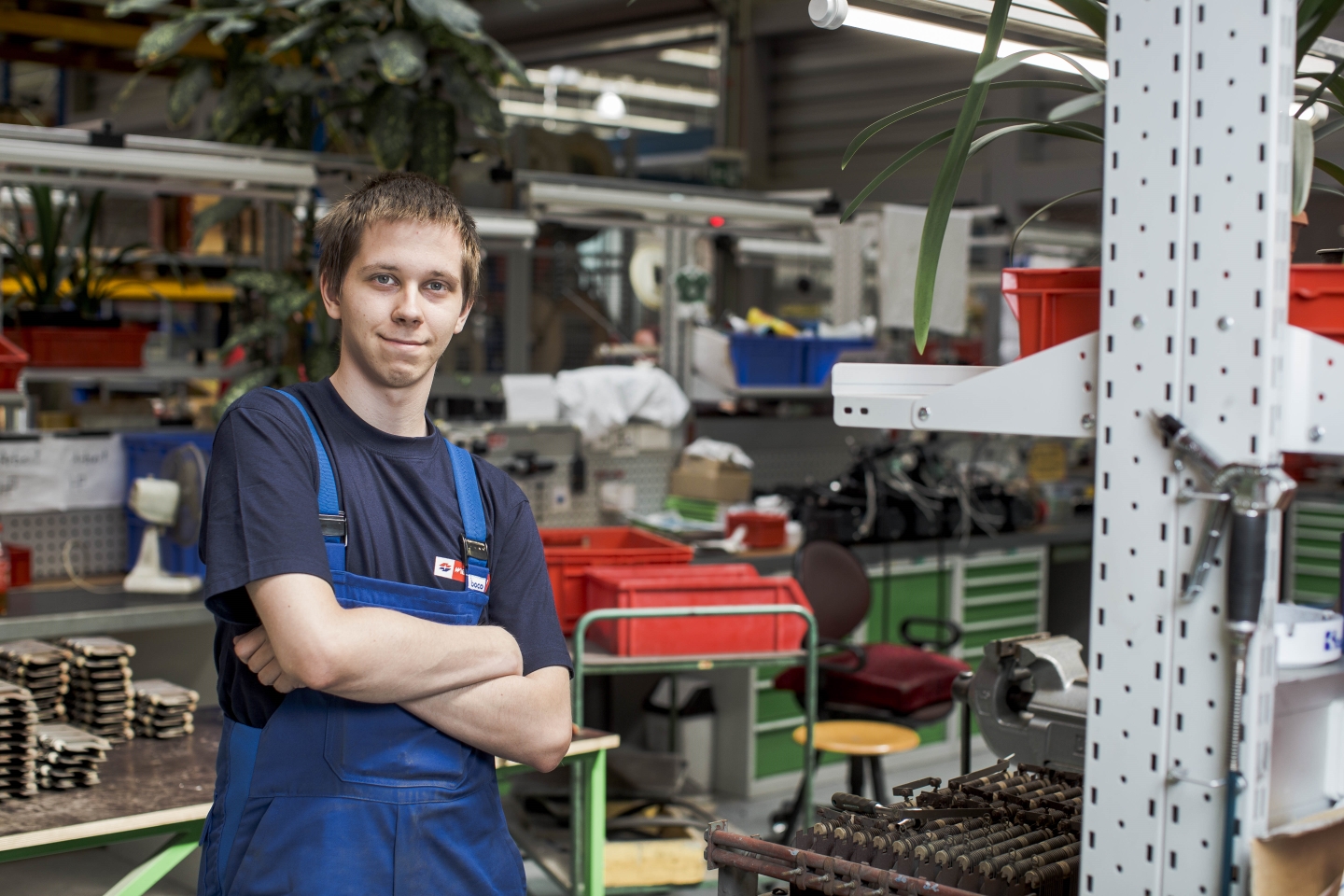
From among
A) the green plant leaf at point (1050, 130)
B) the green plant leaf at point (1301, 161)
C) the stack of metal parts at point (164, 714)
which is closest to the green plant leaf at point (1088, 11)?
the green plant leaf at point (1050, 130)

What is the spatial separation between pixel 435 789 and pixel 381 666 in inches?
6.9

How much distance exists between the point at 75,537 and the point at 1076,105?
3.31 metres

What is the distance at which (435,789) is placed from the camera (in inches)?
55.6

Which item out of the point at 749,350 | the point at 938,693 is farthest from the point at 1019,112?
the point at 938,693

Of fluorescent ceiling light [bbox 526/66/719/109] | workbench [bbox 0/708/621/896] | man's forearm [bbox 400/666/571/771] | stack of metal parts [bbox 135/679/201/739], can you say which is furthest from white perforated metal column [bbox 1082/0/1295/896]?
fluorescent ceiling light [bbox 526/66/719/109]

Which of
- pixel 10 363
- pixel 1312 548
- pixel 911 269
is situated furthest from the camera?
pixel 1312 548

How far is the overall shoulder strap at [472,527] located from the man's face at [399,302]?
0.14 metres

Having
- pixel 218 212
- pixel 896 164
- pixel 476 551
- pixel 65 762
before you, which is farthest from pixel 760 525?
pixel 896 164

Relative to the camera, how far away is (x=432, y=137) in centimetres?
382

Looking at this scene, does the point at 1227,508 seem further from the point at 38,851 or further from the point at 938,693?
the point at 938,693

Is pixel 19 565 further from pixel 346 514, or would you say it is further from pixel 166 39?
pixel 346 514

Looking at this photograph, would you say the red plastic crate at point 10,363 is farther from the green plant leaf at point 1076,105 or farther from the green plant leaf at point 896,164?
the green plant leaf at point 1076,105

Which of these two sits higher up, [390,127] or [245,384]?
[390,127]

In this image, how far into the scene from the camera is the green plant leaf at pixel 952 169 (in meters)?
1.14
